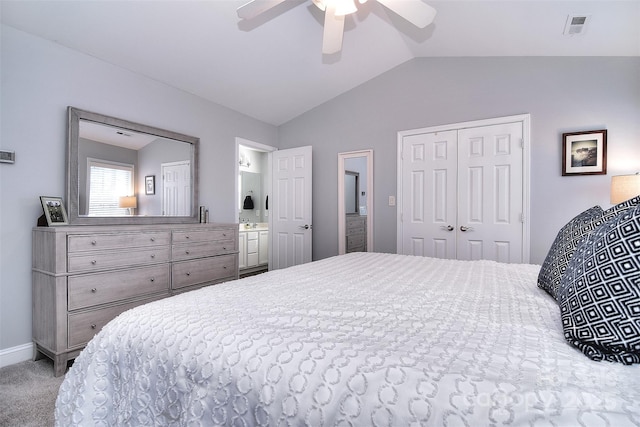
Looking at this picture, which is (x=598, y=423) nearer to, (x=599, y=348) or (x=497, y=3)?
(x=599, y=348)

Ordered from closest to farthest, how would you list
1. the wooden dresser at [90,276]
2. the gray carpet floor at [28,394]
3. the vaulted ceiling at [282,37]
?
the gray carpet floor at [28,394], the wooden dresser at [90,276], the vaulted ceiling at [282,37]

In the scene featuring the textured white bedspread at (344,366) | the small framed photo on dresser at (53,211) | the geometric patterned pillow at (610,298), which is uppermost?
the small framed photo on dresser at (53,211)

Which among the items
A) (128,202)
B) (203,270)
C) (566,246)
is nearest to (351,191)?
(203,270)

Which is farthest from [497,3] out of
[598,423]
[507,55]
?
[598,423]

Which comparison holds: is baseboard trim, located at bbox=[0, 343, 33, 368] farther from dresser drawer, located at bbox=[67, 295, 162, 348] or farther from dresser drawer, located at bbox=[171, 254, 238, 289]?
dresser drawer, located at bbox=[171, 254, 238, 289]

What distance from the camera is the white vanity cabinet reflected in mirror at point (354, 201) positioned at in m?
4.16

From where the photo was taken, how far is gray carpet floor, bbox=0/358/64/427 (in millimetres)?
1619

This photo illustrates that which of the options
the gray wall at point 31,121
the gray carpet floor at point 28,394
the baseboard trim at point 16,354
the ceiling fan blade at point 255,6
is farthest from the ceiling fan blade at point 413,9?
the baseboard trim at point 16,354

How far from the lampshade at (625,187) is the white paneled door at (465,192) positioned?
0.72 m

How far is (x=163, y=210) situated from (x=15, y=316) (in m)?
1.36

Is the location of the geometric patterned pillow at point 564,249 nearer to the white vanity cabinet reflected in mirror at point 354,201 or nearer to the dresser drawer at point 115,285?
the white vanity cabinet reflected in mirror at point 354,201

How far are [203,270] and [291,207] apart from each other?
70.8 inches

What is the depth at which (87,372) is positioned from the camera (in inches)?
43.0

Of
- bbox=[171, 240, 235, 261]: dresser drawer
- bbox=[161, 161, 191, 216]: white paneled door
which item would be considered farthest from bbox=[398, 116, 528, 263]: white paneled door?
bbox=[161, 161, 191, 216]: white paneled door
